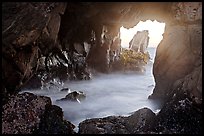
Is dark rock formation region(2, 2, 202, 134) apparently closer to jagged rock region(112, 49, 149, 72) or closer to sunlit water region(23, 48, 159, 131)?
sunlit water region(23, 48, 159, 131)

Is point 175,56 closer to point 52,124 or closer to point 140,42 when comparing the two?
point 52,124

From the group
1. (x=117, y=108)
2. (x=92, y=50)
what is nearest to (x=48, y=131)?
(x=117, y=108)

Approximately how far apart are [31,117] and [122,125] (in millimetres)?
3762

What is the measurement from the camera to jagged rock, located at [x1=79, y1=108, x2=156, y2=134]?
11.1 meters

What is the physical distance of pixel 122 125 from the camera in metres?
11.6

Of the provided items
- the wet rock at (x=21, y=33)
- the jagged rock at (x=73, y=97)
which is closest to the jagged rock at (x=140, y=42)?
the jagged rock at (x=73, y=97)

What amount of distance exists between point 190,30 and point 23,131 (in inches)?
382

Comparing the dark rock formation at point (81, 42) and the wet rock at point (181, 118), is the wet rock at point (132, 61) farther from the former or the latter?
the wet rock at point (181, 118)

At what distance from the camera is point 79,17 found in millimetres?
21781

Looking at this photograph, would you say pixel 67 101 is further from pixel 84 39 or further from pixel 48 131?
pixel 84 39

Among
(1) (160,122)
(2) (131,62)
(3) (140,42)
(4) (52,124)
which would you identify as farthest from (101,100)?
(3) (140,42)

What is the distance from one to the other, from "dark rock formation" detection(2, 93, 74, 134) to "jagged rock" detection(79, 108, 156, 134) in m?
0.82

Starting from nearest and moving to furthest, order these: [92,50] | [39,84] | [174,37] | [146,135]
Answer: [146,135] → [174,37] → [39,84] → [92,50]

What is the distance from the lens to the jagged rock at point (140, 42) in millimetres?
51375
